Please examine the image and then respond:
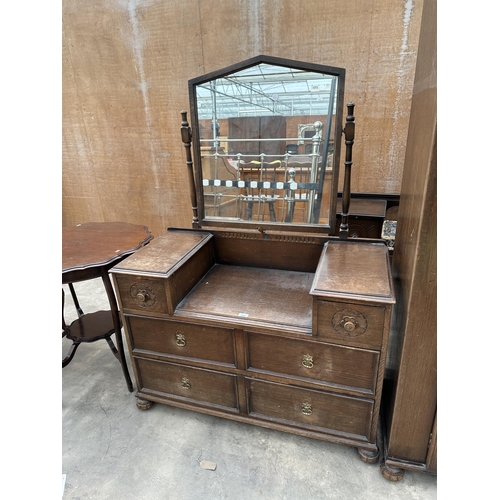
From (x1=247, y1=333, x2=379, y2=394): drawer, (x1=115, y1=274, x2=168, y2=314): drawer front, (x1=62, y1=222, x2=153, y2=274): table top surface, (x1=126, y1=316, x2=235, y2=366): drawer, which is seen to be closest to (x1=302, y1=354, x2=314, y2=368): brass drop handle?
(x1=247, y1=333, x2=379, y2=394): drawer

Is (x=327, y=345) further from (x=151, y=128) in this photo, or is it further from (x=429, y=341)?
(x=151, y=128)

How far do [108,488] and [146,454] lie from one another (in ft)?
0.56

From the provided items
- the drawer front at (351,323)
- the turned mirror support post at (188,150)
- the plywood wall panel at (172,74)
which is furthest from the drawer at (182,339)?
the plywood wall panel at (172,74)

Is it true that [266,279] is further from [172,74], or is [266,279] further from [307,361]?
[172,74]

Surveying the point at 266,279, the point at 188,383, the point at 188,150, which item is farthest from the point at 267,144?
the point at 188,383

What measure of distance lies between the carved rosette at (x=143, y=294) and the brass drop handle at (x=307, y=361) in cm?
64

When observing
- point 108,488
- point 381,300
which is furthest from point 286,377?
point 108,488

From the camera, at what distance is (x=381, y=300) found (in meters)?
0.93

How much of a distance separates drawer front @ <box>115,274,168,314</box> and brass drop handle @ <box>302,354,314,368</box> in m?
0.56

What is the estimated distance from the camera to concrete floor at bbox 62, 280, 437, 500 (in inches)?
44.9

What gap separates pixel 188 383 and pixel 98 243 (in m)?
0.87

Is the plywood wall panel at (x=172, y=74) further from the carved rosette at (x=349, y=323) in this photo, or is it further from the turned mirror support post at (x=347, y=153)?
the carved rosette at (x=349, y=323)

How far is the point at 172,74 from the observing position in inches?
94.6

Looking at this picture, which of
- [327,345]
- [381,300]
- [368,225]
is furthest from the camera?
[368,225]
